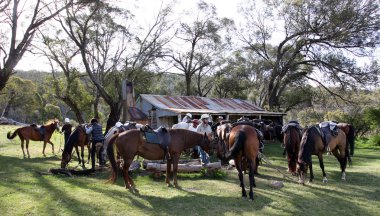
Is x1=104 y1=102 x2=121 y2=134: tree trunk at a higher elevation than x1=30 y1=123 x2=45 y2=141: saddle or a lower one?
higher

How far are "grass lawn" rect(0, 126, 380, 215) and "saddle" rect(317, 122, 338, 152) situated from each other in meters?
1.20

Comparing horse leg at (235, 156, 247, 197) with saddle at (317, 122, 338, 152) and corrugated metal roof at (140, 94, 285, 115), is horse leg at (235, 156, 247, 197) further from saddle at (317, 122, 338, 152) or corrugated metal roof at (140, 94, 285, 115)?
corrugated metal roof at (140, 94, 285, 115)

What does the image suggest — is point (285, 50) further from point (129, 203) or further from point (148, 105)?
point (129, 203)

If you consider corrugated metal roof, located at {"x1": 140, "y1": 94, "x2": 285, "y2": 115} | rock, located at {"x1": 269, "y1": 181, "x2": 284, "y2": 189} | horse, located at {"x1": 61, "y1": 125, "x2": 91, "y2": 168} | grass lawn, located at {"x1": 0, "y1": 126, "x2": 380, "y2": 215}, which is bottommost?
grass lawn, located at {"x1": 0, "y1": 126, "x2": 380, "y2": 215}

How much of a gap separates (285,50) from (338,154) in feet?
64.4

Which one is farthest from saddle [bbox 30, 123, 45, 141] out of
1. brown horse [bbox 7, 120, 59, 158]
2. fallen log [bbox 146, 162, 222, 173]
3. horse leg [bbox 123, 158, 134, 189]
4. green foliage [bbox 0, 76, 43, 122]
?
green foliage [bbox 0, 76, 43, 122]

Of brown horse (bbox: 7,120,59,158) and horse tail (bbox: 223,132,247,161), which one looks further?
brown horse (bbox: 7,120,59,158)

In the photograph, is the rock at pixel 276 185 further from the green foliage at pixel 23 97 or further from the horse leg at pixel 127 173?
the green foliage at pixel 23 97

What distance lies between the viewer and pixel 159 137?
9055 millimetres

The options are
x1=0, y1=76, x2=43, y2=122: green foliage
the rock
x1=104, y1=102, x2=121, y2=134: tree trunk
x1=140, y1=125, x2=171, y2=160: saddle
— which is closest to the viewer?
x1=140, y1=125, x2=171, y2=160: saddle

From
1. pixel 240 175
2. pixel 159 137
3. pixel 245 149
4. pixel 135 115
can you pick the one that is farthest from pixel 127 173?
pixel 135 115

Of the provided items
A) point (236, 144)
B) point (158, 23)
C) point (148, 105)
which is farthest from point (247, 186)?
point (158, 23)

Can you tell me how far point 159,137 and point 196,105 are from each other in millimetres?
16177

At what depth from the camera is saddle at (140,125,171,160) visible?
29.2ft
